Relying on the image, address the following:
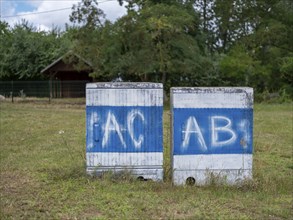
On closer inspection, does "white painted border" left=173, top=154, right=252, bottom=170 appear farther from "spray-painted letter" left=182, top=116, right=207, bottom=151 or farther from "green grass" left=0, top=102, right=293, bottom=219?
"green grass" left=0, top=102, right=293, bottom=219

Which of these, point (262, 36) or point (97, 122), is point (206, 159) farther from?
point (262, 36)

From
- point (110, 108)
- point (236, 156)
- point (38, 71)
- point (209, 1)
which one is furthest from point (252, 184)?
point (209, 1)

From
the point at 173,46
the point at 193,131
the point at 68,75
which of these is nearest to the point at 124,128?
the point at 193,131

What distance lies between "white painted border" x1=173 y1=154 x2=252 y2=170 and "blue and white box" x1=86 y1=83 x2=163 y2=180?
29 centimetres

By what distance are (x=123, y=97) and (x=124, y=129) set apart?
43cm

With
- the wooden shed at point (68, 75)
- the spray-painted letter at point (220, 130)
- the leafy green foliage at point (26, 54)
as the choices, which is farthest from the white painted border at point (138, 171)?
the leafy green foliage at point (26, 54)

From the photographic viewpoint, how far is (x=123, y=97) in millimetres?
6250

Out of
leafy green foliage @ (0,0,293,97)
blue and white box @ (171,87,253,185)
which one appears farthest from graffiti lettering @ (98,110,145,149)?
leafy green foliage @ (0,0,293,97)

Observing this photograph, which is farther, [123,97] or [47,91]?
[47,91]

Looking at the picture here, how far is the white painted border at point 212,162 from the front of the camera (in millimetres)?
6191

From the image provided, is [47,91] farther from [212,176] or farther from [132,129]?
[212,176]

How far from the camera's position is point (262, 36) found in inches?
1217

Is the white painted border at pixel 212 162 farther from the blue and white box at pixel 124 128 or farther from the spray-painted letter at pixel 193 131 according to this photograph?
the blue and white box at pixel 124 128

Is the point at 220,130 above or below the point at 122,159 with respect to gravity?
above
